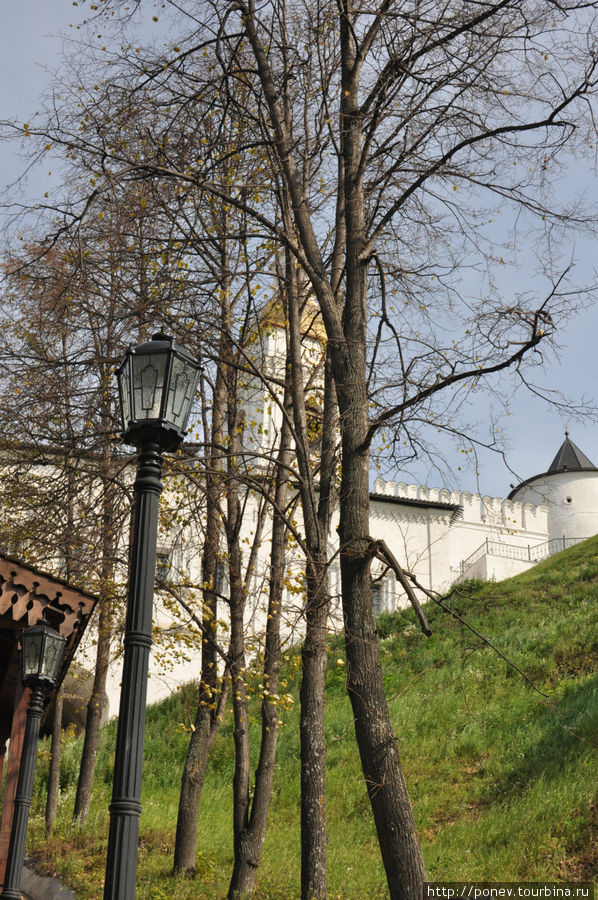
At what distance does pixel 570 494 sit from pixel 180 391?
149 ft

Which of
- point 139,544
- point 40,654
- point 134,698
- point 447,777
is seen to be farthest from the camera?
point 447,777

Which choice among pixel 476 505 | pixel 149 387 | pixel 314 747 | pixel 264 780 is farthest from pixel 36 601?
pixel 476 505

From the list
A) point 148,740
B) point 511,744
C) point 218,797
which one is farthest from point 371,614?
point 148,740

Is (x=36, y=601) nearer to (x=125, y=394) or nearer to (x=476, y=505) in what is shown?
(x=125, y=394)

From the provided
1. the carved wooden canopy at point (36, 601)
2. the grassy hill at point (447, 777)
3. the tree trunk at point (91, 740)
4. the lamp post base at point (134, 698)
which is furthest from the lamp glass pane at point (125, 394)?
the tree trunk at point (91, 740)

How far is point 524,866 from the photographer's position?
13.1 meters

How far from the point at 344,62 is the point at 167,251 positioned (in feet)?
9.93

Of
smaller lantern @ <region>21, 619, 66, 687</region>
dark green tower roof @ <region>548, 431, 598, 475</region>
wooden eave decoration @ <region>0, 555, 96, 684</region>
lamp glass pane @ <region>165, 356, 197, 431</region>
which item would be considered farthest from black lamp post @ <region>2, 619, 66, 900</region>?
dark green tower roof @ <region>548, 431, 598, 475</region>

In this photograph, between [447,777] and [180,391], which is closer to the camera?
[180,391]

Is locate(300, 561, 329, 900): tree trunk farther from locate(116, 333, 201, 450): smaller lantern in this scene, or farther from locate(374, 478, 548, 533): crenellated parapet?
locate(374, 478, 548, 533): crenellated parapet

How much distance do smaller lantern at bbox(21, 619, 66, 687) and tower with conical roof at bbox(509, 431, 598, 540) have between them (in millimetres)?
38402

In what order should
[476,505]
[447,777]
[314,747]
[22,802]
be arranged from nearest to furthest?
[22,802]
[314,747]
[447,777]
[476,505]

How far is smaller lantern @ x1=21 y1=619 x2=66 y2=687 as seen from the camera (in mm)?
9133

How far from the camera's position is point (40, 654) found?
916 cm
